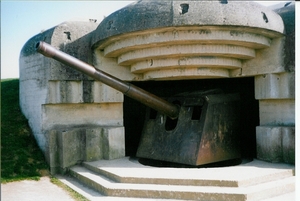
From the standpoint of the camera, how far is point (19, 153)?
6.59 meters

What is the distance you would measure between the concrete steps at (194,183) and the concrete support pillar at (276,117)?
450 mm

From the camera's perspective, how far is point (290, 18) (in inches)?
237

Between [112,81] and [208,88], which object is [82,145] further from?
[208,88]

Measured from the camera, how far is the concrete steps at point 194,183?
4418mm

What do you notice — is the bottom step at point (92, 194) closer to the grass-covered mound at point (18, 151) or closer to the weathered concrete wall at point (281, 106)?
the grass-covered mound at point (18, 151)

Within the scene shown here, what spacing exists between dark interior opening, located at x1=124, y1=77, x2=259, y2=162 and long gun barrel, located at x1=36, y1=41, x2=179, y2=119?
0.81 metres

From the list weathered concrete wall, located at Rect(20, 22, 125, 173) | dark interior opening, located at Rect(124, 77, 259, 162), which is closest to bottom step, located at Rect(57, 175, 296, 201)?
weathered concrete wall, located at Rect(20, 22, 125, 173)

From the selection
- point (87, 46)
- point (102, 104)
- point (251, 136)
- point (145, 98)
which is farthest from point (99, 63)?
point (251, 136)

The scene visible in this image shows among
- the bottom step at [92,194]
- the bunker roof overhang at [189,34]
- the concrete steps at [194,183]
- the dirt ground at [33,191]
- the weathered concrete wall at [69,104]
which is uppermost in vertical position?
the bunker roof overhang at [189,34]

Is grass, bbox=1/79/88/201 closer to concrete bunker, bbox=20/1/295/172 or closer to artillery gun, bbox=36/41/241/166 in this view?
concrete bunker, bbox=20/1/295/172

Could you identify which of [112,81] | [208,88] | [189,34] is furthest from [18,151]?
[208,88]

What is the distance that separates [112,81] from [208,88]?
3.49 meters

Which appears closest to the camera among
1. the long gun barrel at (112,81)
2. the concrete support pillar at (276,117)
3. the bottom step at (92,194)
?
the bottom step at (92,194)

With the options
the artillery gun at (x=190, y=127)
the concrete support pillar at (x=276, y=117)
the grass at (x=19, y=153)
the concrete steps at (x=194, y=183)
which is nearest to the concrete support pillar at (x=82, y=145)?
the grass at (x=19, y=153)
